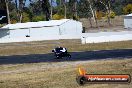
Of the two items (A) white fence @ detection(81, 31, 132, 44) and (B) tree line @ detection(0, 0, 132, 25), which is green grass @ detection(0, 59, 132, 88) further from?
(B) tree line @ detection(0, 0, 132, 25)

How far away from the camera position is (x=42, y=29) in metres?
72.6

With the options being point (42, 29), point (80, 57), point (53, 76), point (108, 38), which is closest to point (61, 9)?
point (42, 29)

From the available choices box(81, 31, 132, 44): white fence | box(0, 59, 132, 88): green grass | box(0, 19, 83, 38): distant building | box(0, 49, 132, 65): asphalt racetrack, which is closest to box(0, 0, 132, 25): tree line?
box(0, 19, 83, 38): distant building

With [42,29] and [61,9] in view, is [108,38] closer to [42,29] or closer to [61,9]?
[42,29]

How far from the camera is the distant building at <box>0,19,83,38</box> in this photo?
72.1 m

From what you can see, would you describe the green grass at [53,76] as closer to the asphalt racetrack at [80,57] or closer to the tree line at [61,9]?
the asphalt racetrack at [80,57]

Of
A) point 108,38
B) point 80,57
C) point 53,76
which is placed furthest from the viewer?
point 108,38

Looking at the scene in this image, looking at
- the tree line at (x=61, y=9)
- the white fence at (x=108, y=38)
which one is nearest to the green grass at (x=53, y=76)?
the white fence at (x=108, y=38)

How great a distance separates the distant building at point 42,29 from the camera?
72.1m

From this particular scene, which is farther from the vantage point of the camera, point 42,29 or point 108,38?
point 42,29

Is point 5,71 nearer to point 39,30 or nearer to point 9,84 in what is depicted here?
point 9,84

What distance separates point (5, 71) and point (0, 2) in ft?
251

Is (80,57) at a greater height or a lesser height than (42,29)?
greater

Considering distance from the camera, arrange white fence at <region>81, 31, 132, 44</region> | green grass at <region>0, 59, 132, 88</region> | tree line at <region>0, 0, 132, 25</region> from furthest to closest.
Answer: tree line at <region>0, 0, 132, 25</region>
white fence at <region>81, 31, 132, 44</region>
green grass at <region>0, 59, 132, 88</region>
